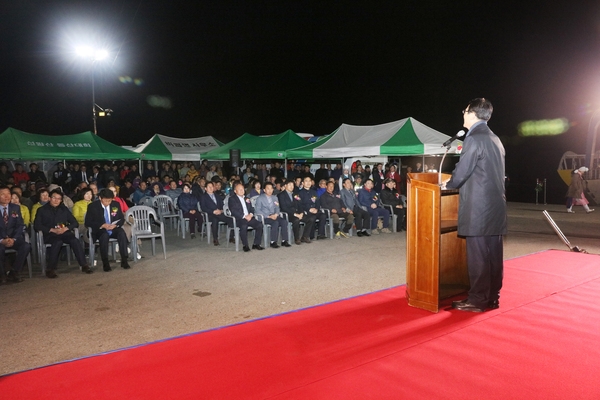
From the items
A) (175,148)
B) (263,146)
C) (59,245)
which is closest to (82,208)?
(59,245)

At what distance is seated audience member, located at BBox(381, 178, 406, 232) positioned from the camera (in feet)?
35.8

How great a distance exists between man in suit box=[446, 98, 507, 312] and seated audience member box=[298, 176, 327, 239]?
5848mm

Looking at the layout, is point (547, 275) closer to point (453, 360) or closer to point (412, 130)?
point (453, 360)

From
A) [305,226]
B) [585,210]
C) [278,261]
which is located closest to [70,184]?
[305,226]

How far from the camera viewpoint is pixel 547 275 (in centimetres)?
508

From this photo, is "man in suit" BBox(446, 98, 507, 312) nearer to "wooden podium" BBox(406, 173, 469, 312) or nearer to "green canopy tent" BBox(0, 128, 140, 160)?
"wooden podium" BBox(406, 173, 469, 312)

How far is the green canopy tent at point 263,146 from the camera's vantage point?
13664 millimetres

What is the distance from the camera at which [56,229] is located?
6.73m

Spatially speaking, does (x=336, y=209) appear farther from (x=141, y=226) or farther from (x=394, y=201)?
(x=141, y=226)

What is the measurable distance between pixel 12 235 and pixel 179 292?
2.90 m

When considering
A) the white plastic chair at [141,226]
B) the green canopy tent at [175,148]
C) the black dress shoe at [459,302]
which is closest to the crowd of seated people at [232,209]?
the white plastic chair at [141,226]

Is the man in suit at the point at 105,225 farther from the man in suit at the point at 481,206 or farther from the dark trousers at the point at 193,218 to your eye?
the man in suit at the point at 481,206

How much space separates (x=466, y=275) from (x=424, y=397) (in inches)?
92.7

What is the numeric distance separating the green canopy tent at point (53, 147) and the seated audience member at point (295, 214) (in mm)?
6772
